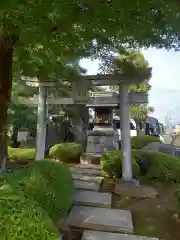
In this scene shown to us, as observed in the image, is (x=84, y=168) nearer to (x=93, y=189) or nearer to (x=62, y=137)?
(x=93, y=189)

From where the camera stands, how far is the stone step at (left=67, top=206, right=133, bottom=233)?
4.01 m

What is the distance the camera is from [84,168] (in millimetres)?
8242

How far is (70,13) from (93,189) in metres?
4.41

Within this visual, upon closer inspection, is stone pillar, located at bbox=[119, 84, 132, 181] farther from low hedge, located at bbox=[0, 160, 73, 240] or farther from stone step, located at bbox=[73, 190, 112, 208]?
low hedge, located at bbox=[0, 160, 73, 240]

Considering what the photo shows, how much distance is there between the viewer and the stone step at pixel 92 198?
202 inches

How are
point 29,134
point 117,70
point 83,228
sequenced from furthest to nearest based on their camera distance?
point 29,134, point 117,70, point 83,228

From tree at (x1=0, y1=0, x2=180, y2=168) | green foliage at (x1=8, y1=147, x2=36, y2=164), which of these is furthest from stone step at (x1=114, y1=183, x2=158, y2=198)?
green foliage at (x1=8, y1=147, x2=36, y2=164)

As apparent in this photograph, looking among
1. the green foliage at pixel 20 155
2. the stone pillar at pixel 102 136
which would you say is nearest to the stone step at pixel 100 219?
the green foliage at pixel 20 155

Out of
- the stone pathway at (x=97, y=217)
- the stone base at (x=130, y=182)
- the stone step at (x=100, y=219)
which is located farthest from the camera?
the stone base at (x=130, y=182)

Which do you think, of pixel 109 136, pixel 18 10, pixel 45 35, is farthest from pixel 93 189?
pixel 109 136

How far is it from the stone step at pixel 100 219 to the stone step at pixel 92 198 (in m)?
0.24

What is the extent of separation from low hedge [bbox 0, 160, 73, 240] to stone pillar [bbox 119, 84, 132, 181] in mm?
2962

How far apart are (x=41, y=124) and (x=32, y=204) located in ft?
16.9

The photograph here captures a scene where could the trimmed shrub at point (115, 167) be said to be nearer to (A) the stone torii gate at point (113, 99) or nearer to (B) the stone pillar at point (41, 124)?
(A) the stone torii gate at point (113, 99)
